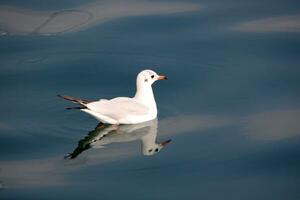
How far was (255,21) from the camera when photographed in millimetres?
16797

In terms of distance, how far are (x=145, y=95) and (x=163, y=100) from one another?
0.53 metres

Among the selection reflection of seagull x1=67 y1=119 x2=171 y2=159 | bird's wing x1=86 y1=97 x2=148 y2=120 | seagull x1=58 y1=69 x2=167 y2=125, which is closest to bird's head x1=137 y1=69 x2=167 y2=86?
seagull x1=58 y1=69 x2=167 y2=125

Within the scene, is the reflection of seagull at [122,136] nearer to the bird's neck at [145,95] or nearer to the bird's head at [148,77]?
the bird's neck at [145,95]

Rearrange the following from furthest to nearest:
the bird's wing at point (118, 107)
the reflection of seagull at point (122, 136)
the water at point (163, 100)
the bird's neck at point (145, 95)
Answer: the bird's neck at point (145, 95), the bird's wing at point (118, 107), the reflection of seagull at point (122, 136), the water at point (163, 100)

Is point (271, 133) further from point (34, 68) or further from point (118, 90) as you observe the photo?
point (34, 68)

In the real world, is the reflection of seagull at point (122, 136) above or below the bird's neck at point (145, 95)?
below

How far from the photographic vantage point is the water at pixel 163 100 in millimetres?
11453

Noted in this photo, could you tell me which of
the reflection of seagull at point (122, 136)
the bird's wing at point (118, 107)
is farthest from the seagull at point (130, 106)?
the reflection of seagull at point (122, 136)

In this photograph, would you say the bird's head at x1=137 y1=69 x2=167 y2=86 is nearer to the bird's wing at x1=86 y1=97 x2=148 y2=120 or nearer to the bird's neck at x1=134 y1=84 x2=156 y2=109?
the bird's neck at x1=134 y1=84 x2=156 y2=109

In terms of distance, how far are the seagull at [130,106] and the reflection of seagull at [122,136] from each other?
4.2 inches

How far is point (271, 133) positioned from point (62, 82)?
388cm

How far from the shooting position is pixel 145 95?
45.3ft

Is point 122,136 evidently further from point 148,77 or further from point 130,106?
point 148,77

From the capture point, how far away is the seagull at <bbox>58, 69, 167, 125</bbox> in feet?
43.1
